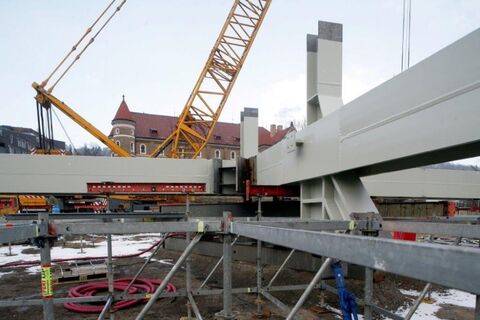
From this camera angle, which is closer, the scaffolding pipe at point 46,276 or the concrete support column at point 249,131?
the scaffolding pipe at point 46,276

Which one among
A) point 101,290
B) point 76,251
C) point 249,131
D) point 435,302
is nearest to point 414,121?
point 435,302

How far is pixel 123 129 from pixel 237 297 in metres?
45.0

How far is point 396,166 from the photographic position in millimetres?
4234

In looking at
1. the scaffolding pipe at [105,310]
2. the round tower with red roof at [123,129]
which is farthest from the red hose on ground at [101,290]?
the round tower with red roof at [123,129]

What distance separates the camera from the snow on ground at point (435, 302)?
5.52 m

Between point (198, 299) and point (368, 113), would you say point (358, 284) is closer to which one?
point (198, 299)

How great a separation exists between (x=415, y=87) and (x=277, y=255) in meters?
5.65

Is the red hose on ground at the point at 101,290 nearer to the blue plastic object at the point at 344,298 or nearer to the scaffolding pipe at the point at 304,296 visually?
the blue plastic object at the point at 344,298

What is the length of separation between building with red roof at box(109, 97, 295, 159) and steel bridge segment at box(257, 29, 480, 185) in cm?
4556

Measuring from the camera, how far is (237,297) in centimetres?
657

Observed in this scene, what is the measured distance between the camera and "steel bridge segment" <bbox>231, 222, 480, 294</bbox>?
89 centimetres

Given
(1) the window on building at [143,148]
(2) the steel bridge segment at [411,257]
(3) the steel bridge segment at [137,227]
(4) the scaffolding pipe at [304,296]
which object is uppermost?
(1) the window on building at [143,148]

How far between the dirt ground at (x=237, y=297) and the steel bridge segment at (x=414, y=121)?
2.59 metres

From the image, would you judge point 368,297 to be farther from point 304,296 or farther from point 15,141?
point 15,141
